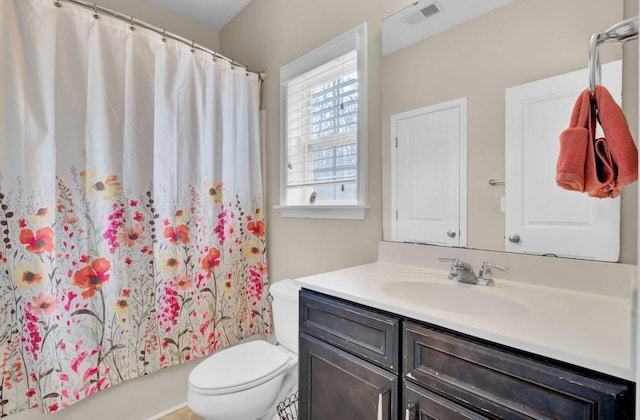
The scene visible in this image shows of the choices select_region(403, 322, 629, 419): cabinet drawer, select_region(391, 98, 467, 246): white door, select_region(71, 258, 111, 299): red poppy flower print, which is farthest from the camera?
select_region(71, 258, 111, 299): red poppy flower print

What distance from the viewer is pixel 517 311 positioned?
0.88 meters

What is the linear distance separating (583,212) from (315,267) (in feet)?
3.99

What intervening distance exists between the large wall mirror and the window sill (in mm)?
156

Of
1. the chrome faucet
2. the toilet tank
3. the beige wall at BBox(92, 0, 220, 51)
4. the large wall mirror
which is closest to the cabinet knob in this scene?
the chrome faucet

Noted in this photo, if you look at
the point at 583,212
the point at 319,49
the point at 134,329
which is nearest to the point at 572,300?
the point at 583,212

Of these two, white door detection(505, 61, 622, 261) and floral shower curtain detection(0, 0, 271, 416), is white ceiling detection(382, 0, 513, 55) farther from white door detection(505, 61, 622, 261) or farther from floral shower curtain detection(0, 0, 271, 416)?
floral shower curtain detection(0, 0, 271, 416)

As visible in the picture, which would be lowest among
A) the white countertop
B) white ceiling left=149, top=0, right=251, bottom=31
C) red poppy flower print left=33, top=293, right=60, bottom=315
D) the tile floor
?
the tile floor

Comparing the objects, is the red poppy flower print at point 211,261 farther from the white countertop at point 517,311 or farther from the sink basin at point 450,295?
the sink basin at point 450,295

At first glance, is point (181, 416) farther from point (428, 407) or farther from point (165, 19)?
point (165, 19)

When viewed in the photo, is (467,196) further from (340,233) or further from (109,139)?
(109,139)

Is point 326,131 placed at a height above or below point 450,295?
above

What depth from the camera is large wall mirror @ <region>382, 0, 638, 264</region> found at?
88 centimetres

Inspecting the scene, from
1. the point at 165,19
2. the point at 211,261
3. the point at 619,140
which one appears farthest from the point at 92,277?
the point at 619,140

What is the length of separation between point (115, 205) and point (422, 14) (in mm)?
1680
